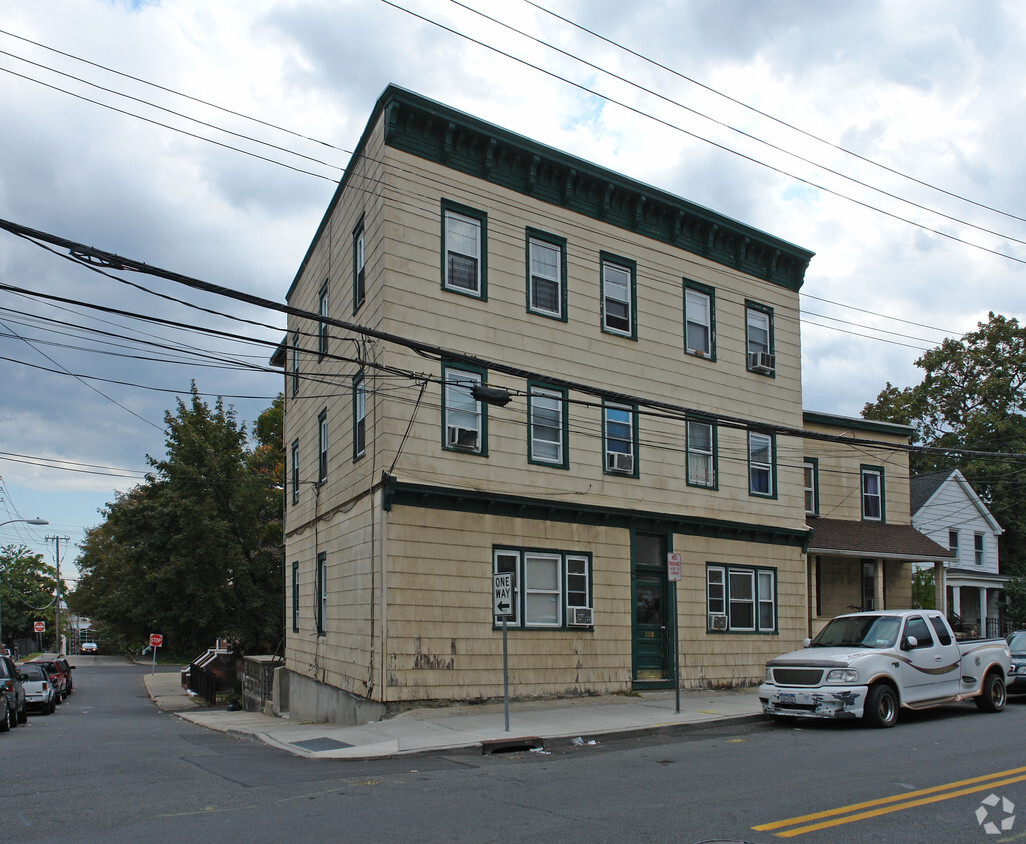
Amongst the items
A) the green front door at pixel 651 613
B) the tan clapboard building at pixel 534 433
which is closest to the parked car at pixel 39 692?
the tan clapboard building at pixel 534 433

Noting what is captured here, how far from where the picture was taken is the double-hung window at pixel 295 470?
2506cm

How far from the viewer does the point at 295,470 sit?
83.9 ft

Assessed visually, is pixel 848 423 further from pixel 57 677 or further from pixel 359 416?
pixel 57 677

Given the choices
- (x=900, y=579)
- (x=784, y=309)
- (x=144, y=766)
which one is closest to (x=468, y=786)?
(x=144, y=766)

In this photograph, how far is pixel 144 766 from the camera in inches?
490

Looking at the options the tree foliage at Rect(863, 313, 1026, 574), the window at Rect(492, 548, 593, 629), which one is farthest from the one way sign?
the tree foliage at Rect(863, 313, 1026, 574)

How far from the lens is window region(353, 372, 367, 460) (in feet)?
59.7

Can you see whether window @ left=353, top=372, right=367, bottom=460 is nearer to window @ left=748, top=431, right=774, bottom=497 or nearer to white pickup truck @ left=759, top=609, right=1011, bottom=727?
white pickup truck @ left=759, top=609, right=1011, bottom=727

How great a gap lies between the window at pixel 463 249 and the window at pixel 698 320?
576 cm

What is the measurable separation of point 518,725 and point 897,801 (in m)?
7.28

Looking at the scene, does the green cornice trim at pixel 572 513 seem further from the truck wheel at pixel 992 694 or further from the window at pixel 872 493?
the truck wheel at pixel 992 694

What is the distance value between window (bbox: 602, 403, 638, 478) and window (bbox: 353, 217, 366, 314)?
18.5 ft

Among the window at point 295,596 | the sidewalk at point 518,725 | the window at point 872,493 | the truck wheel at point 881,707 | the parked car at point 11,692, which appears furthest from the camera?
the window at point 872,493

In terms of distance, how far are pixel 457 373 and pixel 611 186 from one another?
19.1ft
